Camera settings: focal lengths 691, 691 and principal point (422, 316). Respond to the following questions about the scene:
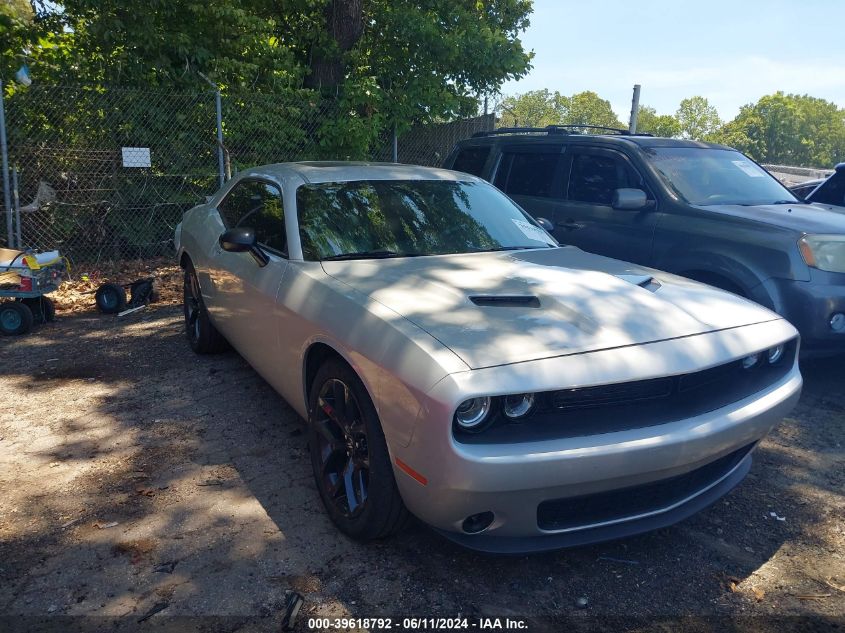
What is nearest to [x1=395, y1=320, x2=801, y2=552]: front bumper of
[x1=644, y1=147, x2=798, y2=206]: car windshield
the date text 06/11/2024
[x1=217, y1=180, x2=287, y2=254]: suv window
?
the date text 06/11/2024

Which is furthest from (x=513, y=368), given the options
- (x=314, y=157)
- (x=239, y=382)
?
(x=314, y=157)

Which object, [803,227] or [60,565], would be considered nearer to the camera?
[60,565]

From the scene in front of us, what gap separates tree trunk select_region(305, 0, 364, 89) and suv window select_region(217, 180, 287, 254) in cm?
669

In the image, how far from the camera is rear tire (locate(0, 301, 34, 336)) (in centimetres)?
618

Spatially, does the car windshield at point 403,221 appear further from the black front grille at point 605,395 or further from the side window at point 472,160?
the side window at point 472,160

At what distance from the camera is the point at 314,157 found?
10547mm

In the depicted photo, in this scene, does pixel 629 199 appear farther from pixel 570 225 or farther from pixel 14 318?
pixel 14 318

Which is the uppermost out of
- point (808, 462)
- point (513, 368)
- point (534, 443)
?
point (513, 368)

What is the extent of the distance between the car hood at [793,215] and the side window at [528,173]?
1549mm

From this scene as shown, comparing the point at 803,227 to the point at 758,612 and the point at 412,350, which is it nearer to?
the point at 758,612

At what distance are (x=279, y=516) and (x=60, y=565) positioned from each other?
36.3 inches

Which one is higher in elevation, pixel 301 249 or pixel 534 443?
pixel 301 249

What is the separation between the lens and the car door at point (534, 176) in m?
6.44

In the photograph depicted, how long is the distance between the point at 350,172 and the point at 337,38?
7859mm
